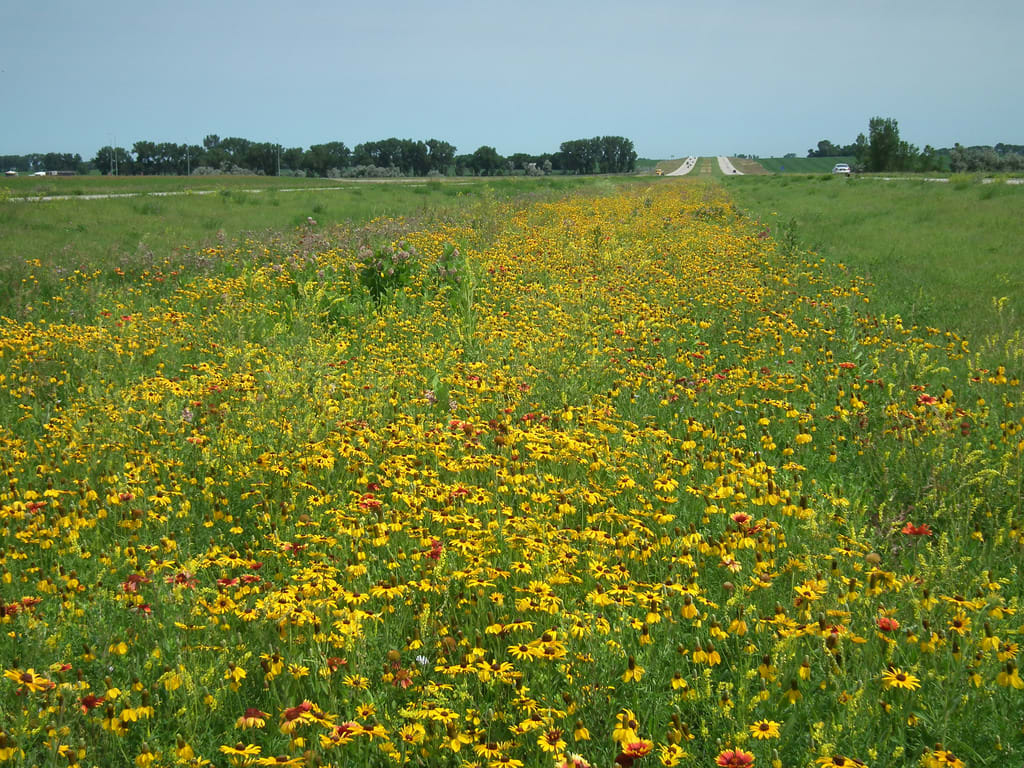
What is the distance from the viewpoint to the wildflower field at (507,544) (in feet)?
7.95

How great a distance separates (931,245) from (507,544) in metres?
13.5

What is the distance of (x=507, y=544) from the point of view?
349 cm

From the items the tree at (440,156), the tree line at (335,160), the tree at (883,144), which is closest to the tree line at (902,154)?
the tree at (883,144)

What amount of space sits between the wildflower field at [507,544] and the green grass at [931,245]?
118 cm

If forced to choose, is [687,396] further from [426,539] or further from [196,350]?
[196,350]

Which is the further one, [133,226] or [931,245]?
[133,226]

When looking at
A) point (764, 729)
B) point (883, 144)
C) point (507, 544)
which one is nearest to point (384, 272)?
point (507, 544)

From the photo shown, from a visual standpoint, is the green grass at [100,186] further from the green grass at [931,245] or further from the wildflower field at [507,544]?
the green grass at [931,245]

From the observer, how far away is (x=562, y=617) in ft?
8.98

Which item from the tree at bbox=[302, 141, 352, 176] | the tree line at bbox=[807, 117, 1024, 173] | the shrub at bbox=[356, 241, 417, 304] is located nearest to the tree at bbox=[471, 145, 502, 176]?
the tree at bbox=[302, 141, 352, 176]

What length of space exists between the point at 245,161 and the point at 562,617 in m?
122

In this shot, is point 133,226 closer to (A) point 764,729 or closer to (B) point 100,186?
(A) point 764,729

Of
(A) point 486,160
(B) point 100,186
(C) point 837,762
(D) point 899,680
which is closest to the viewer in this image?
(C) point 837,762

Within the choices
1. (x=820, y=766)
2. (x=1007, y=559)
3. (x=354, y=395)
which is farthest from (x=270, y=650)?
(x=1007, y=559)
